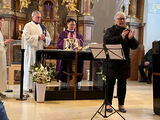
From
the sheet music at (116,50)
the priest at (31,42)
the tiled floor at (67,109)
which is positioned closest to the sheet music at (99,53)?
the sheet music at (116,50)

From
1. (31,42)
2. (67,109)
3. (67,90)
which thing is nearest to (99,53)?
(67,109)

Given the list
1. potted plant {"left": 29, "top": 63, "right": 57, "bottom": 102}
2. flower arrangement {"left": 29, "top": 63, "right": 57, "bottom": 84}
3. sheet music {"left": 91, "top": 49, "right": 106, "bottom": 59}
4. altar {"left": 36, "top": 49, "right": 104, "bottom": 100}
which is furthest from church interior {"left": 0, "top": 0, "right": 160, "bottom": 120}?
sheet music {"left": 91, "top": 49, "right": 106, "bottom": 59}

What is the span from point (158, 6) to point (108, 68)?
5.99 m

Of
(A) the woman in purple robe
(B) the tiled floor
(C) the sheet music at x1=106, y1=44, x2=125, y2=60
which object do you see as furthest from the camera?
(A) the woman in purple robe

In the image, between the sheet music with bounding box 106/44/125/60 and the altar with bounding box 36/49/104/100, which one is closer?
the sheet music with bounding box 106/44/125/60

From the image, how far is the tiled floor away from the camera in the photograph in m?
3.75

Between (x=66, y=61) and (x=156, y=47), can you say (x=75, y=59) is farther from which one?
(x=156, y=47)

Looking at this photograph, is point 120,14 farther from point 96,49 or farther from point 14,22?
point 14,22

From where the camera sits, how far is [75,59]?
5039 millimetres

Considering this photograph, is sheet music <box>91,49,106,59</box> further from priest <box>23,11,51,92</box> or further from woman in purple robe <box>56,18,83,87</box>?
priest <box>23,11,51,92</box>

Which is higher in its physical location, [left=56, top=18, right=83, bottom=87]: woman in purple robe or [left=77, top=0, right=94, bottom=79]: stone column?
[left=77, top=0, right=94, bottom=79]: stone column

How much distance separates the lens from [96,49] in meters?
3.45

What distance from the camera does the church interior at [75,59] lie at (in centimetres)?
409

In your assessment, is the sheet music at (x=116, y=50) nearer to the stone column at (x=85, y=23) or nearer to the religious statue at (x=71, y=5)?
the stone column at (x=85, y=23)
